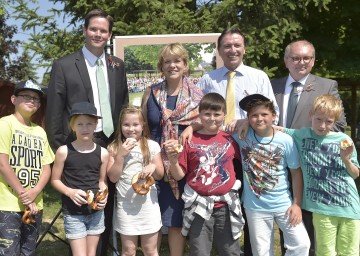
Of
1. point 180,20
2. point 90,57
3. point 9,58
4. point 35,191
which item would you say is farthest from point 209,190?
point 9,58

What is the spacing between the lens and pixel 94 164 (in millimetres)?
3424

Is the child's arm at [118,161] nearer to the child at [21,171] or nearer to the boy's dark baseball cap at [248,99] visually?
the child at [21,171]

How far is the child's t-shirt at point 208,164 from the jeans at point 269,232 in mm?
366

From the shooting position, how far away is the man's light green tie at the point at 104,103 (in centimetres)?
379

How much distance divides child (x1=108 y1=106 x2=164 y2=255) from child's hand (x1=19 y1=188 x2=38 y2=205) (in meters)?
0.62

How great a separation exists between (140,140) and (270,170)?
1.11 meters

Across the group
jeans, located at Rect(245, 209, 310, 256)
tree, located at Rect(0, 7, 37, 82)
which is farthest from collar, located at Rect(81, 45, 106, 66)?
tree, located at Rect(0, 7, 37, 82)

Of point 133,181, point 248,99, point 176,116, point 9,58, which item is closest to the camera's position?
point 133,181

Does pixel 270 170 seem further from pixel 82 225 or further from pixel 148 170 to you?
pixel 82 225

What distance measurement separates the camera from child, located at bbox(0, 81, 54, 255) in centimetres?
328

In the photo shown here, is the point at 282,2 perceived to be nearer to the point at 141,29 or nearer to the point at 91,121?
the point at 141,29

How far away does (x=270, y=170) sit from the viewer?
136 inches

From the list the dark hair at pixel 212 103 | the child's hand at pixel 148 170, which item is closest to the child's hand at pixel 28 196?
the child's hand at pixel 148 170

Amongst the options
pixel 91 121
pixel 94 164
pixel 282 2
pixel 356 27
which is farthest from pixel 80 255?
pixel 356 27
